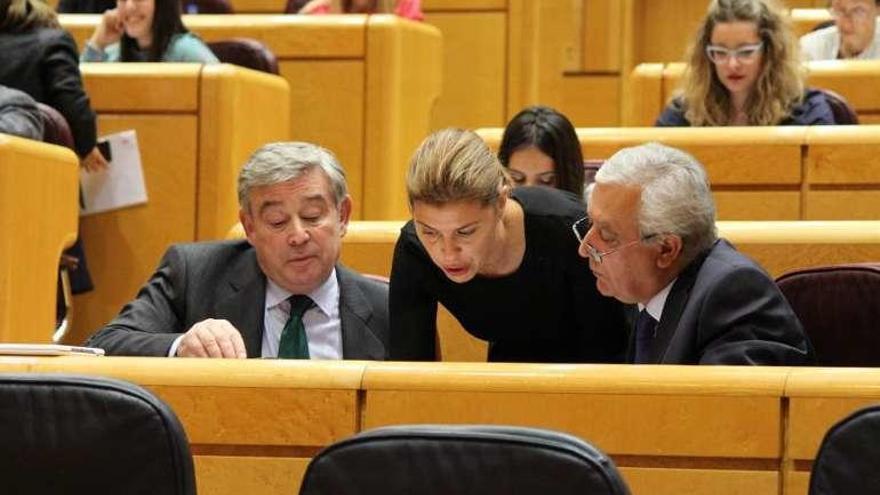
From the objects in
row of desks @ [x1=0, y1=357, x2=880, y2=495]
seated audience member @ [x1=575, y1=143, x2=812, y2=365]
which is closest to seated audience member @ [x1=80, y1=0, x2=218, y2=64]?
seated audience member @ [x1=575, y1=143, x2=812, y2=365]

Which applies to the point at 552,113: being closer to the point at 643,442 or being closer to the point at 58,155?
the point at 58,155

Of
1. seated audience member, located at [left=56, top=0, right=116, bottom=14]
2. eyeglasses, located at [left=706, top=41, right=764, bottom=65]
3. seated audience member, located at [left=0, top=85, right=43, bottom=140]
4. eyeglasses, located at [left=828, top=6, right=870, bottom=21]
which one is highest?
eyeglasses, located at [left=828, top=6, right=870, bottom=21]

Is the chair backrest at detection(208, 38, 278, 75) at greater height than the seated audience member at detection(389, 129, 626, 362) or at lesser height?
greater

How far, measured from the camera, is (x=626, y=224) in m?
2.25

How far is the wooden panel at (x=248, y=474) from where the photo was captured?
6.01 feet

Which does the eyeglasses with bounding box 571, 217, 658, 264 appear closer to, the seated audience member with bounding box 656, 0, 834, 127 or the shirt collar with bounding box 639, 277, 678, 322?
the shirt collar with bounding box 639, 277, 678, 322

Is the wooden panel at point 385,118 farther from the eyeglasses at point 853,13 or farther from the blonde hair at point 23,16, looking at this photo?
the eyeglasses at point 853,13

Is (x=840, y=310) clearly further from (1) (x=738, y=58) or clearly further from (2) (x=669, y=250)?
(1) (x=738, y=58)

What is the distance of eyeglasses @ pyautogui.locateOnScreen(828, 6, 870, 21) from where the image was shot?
4469 millimetres

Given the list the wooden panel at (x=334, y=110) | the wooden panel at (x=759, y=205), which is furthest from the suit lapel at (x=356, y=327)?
the wooden panel at (x=334, y=110)

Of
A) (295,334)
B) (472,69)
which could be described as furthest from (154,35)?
(295,334)

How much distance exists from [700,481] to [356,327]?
1.01 meters

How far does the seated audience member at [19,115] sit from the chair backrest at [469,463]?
7.27ft

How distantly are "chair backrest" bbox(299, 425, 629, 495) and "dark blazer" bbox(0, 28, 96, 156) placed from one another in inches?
102
